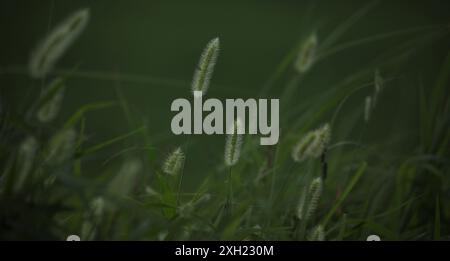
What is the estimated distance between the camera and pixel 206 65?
1.28m

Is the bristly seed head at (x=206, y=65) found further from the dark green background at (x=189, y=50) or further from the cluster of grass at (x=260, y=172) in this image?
the dark green background at (x=189, y=50)

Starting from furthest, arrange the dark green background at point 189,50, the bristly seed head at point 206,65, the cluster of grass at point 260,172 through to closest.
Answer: the dark green background at point 189,50
the bristly seed head at point 206,65
the cluster of grass at point 260,172

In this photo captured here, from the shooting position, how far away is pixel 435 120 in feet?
5.00

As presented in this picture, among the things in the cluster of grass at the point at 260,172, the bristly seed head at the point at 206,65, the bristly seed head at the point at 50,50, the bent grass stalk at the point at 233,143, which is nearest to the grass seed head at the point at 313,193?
the cluster of grass at the point at 260,172

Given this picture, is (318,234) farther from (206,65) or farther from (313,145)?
(206,65)

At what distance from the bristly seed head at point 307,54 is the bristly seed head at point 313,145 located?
183 mm

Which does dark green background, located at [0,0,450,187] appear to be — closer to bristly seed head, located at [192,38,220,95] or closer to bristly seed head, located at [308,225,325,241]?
bristly seed head, located at [192,38,220,95]

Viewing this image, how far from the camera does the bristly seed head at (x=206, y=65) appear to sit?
4.20ft

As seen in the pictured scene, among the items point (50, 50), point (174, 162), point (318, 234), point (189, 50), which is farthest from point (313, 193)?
point (50, 50)

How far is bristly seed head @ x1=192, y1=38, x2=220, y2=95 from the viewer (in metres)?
1.28

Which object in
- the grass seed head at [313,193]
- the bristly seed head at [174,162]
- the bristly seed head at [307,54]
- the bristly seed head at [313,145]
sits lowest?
the grass seed head at [313,193]

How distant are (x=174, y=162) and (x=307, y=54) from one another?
39 centimetres

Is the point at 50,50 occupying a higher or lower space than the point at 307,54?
lower

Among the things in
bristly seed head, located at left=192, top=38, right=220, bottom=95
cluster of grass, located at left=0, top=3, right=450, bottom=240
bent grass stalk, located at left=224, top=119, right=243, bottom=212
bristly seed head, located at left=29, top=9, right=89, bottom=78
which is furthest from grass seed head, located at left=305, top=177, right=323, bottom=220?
bristly seed head, located at left=29, top=9, right=89, bottom=78
